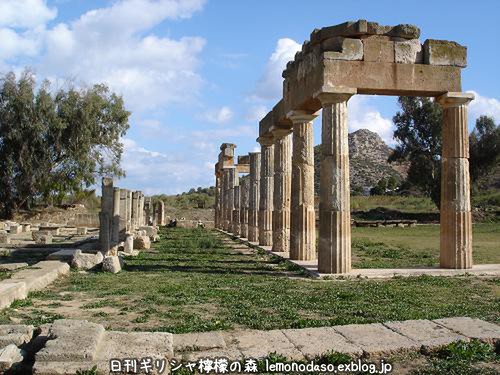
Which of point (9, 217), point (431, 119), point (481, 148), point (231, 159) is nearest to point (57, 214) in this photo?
point (9, 217)

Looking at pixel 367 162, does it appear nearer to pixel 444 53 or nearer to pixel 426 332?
pixel 444 53

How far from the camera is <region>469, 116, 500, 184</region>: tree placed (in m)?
45.1

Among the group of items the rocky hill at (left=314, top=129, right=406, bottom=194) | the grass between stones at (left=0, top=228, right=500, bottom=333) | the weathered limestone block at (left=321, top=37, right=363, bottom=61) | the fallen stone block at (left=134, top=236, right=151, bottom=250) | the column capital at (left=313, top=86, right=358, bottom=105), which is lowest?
the grass between stones at (left=0, top=228, right=500, bottom=333)

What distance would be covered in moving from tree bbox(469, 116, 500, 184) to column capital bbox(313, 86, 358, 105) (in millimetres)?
36607

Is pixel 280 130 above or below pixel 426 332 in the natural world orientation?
above

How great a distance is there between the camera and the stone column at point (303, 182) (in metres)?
16.0

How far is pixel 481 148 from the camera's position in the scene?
149ft

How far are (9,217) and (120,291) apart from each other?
1313 inches

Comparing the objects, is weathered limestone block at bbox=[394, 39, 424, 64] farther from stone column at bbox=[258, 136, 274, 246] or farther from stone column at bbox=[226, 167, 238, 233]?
stone column at bbox=[226, 167, 238, 233]

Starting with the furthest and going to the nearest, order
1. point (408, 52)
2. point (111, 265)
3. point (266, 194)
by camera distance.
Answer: point (266, 194)
point (111, 265)
point (408, 52)

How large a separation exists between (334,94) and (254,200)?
528 inches

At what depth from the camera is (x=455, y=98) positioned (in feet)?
44.8

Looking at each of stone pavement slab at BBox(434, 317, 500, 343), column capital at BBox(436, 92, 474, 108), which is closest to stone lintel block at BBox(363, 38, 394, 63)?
column capital at BBox(436, 92, 474, 108)

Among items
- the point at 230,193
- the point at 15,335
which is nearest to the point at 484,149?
the point at 230,193
